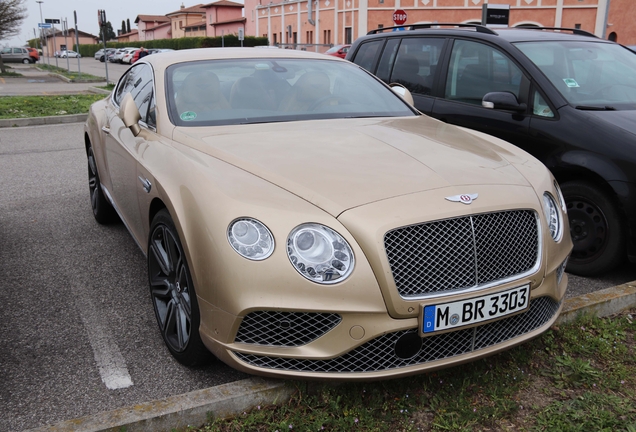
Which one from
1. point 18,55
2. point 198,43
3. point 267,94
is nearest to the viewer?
point 267,94

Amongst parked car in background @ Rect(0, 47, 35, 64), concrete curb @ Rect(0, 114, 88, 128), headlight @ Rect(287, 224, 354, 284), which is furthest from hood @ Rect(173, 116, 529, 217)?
parked car in background @ Rect(0, 47, 35, 64)

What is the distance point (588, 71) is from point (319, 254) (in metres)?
3.56

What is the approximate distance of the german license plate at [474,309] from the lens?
2453 mm

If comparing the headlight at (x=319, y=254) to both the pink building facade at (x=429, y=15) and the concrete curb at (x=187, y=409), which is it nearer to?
the concrete curb at (x=187, y=409)

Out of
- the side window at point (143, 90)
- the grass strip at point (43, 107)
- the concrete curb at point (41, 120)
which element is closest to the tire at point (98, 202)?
the side window at point (143, 90)

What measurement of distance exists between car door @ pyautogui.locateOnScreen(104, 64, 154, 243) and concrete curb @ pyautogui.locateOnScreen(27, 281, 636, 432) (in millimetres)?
1263

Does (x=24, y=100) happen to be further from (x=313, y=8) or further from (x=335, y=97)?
(x=313, y=8)

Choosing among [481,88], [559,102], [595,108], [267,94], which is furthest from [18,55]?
[595,108]

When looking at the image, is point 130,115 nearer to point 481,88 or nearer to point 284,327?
point 284,327

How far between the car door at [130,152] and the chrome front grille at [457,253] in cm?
157

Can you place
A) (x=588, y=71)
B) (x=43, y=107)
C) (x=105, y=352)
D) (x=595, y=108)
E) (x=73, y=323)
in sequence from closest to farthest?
(x=105, y=352) → (x=73, y=323) → (x=595, y=108) → (x=588, y=71) → (x=43, y=107)

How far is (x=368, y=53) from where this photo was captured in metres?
6.59

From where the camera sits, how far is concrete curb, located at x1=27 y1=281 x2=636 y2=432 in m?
2.38

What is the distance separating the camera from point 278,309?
2385 millimetres
